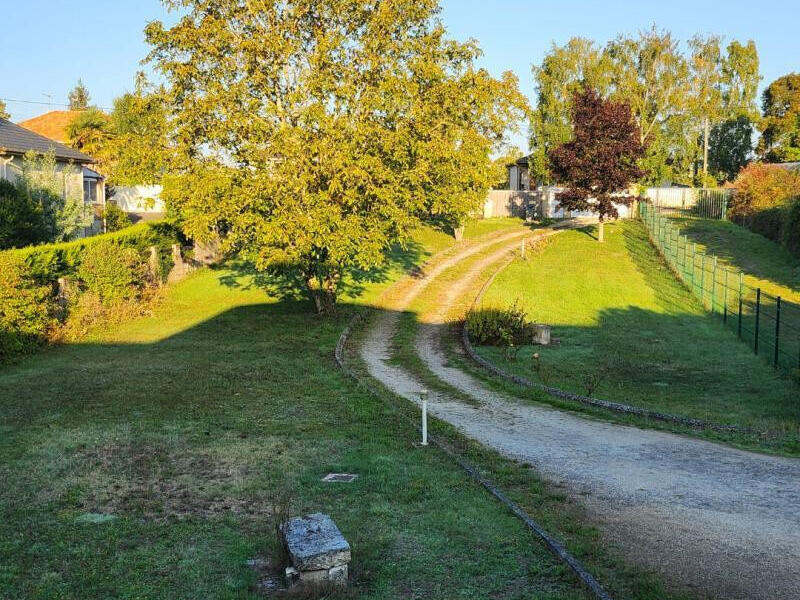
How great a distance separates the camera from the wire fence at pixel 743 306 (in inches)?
872

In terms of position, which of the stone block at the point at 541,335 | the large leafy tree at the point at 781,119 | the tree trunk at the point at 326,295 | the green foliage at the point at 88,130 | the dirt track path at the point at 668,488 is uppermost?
the large leafy tree at the point at 781,119

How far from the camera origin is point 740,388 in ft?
61.8

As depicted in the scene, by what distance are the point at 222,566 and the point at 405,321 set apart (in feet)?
65.4

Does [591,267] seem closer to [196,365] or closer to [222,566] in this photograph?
[196,365]

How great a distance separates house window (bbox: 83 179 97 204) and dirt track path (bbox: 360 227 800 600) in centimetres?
3573

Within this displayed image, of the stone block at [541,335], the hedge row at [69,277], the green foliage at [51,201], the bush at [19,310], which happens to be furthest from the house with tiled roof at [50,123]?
the stone block at [541,335]

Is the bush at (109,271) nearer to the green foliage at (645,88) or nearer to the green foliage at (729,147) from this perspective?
the green foliage at (645,88)

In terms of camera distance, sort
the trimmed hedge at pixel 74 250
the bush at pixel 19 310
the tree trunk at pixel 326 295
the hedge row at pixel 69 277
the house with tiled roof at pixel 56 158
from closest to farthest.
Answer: the bush at pixel 19 310 → the hedge row at pixel 69 277 → the trimmed hedge at pixel 74 250 → the tree trunk at pixel 326 295 → the house with tiled roof at pixel 56 158

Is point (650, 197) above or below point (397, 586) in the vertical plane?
above

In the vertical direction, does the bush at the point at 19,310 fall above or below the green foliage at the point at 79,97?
below

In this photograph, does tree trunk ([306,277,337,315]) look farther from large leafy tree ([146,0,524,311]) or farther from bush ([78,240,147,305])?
bush ([78,240,147,305])

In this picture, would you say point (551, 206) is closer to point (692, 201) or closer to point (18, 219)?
point (692, 201)

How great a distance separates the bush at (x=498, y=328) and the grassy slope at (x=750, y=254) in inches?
580

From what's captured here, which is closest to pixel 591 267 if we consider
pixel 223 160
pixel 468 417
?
pixel 223 160
